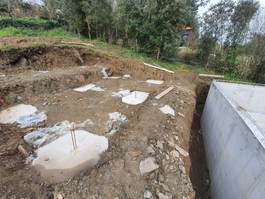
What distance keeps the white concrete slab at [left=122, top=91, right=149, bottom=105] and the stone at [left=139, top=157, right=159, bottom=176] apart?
1848 mm

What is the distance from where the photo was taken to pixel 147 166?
8.79ft

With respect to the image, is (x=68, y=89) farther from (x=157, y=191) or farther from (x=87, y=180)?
(x=157, y=191)

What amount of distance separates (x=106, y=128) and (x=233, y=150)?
2.25 m

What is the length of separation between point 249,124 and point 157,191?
165cm

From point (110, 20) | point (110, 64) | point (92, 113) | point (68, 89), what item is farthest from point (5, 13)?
point (92, 113)

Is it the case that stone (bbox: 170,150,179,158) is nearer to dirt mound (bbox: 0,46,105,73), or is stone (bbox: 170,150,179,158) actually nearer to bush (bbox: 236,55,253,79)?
dirt mound (bbox: 0,46,105,73)

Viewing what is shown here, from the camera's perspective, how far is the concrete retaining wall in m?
2.11

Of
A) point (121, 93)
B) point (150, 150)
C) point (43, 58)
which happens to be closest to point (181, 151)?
point (150, 150)

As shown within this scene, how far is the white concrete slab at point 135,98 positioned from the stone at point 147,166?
1.85m

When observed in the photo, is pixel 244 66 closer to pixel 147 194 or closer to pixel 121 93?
pixel 121 93

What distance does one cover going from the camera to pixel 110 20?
9.84 metres

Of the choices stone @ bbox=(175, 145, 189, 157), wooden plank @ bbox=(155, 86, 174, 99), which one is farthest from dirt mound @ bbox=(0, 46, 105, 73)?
stone @ bbox=(175, 145, 189, 157)

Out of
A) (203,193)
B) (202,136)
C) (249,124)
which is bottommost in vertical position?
(203,193)

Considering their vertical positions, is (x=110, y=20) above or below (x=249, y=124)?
above
